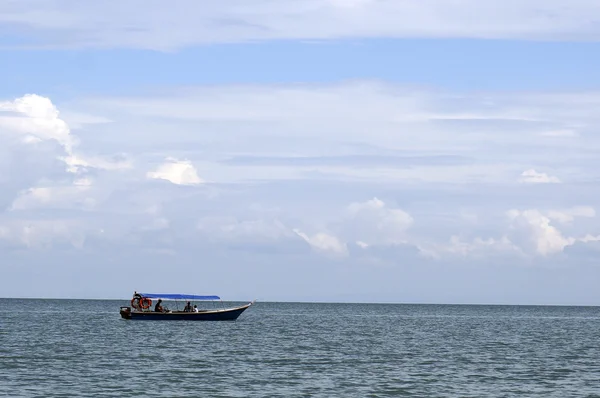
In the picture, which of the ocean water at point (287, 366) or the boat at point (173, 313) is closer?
the ocean water at point (287, 366)

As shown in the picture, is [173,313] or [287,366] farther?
[173,313]

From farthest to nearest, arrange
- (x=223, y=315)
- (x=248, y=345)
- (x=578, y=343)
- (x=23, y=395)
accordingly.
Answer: (x=223, y=315)
(x=578, y=343)
(x=248, y=345)
(x=23, y=395)

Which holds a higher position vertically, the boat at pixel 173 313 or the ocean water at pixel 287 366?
the boat at pixel 173 313

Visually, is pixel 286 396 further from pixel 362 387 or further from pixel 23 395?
pixel 23 395

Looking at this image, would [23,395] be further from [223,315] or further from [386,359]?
[223,315]

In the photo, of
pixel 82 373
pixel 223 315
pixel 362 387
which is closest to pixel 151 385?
pixel 82 373

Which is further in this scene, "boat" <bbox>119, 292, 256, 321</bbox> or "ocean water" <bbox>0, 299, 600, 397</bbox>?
"boat" <bbox>119, 292, 256, 321</bbox>

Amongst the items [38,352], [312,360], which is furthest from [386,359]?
[38,352]

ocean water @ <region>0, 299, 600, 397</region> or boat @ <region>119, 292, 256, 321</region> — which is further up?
boat @ <region>119, 292, 256, 321</region>

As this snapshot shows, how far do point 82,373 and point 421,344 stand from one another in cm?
4376

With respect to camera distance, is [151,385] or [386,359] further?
[386,359]

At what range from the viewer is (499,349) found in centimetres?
8619

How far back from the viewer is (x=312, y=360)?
69562 millimetres

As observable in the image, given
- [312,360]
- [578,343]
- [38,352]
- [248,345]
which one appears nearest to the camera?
[312,360]
